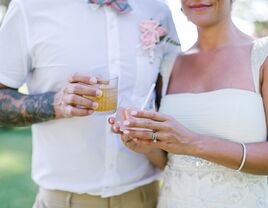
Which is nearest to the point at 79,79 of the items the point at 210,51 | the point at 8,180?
the point at 210,51

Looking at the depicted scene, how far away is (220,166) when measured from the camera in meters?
2.69

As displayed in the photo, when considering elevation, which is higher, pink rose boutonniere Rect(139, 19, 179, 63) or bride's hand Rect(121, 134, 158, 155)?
pink rose boutonniere Rect(139, 19, 179, 63)

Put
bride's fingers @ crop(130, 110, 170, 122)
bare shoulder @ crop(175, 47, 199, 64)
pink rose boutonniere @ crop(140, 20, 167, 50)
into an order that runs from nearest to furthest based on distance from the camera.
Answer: bride's fingers @ crop(130, 110, 170, 122), pink rose boutonniere @ crop(140, 20, 167, 50), bare shoulder @ crop(175, 47, 199, 64)

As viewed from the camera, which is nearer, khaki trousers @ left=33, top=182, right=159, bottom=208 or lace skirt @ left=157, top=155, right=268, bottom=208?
lace skirt @ left=157, top=155, right=268, bottom=208

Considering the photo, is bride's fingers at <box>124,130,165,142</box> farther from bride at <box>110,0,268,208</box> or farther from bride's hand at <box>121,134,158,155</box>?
bride's hand at <box>121,134,158,155</box>

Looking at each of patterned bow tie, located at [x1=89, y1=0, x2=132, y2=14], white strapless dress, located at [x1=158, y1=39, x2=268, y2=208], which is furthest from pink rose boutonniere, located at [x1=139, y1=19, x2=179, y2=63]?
white strapless dress, located at [x1=158, y1=39, x2=268, y2=208]

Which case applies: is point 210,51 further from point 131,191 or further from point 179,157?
point 131,191

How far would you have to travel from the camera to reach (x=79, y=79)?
2451mm

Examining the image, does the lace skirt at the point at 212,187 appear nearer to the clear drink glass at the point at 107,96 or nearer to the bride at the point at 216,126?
the bride at the point at 216,126

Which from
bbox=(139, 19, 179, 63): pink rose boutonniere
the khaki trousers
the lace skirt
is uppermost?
bbox=(139, 19, 179, 63): pink rose boutonniere

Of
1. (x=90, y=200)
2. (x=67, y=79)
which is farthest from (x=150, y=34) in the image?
(x=90, y=200)

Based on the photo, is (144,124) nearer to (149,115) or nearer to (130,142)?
(149,115)

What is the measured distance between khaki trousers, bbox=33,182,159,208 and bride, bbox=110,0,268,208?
5.3 inches

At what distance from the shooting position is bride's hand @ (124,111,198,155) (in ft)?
7.82
